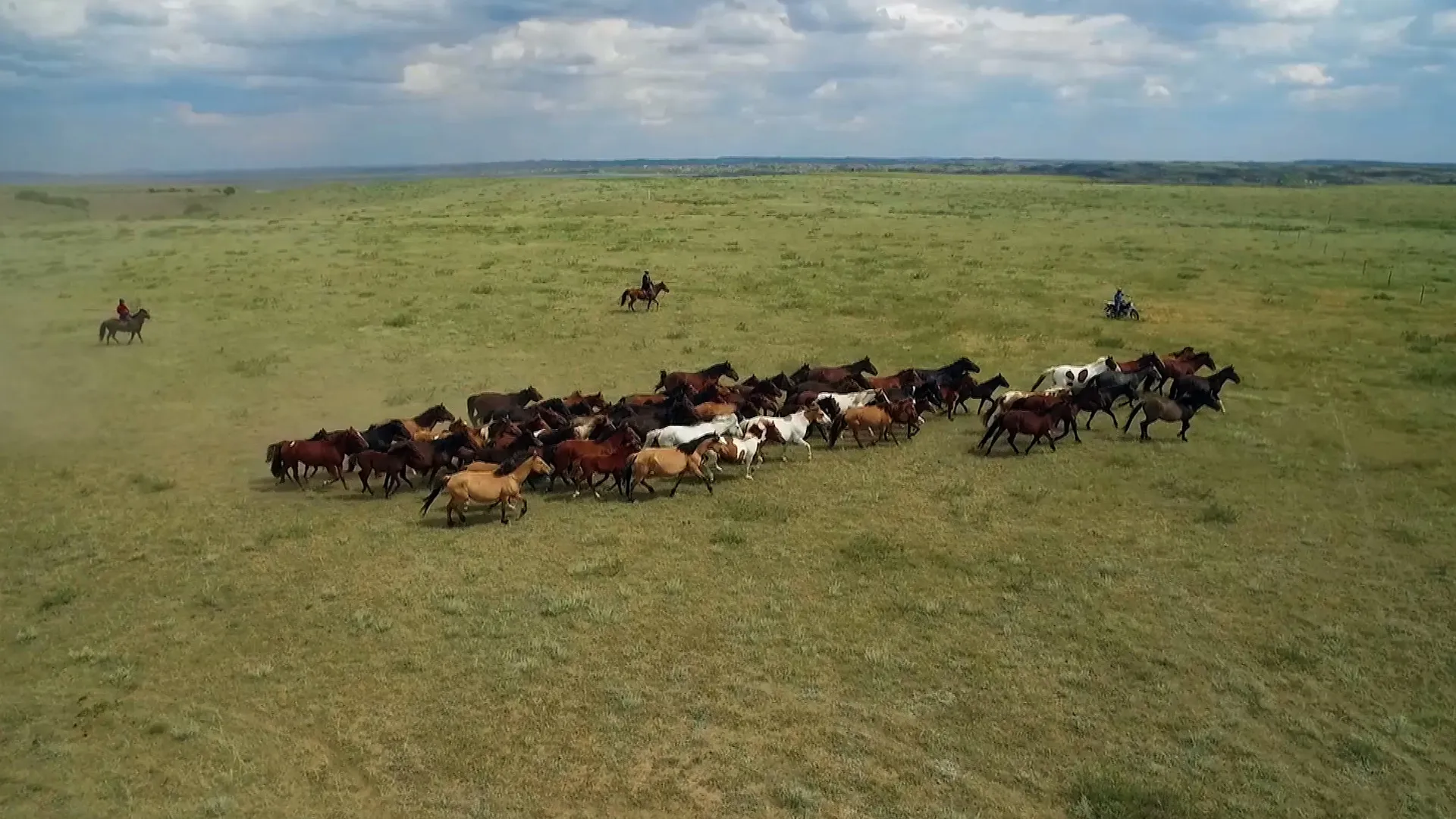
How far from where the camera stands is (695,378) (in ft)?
52.6

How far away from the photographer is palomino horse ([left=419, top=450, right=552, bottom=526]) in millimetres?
10703

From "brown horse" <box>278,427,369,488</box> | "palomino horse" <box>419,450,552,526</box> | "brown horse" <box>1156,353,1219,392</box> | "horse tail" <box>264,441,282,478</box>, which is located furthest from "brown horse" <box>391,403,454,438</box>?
"brown horse" <box>1156,353,1219,392</box>

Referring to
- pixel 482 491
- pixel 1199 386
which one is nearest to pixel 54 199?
pixel 482 491

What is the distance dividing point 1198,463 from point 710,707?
27.3 ft

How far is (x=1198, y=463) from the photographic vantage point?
12.5 metres

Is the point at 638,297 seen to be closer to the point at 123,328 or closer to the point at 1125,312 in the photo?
the point at 123,328

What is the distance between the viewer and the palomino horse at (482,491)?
10703mm

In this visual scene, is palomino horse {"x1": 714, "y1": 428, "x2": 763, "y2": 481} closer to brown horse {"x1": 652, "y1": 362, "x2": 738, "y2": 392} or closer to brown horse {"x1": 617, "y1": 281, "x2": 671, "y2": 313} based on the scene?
brown horse {"x1": 652, "y1": 362, "x2": 738, "y2": 392}

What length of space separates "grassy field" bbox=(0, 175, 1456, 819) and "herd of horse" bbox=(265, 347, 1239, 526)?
458 mm

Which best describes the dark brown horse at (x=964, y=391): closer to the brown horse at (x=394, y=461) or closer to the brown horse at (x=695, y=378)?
the brown horse at (x=695, y=378)

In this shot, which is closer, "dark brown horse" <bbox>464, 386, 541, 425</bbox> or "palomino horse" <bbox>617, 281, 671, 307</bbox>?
"dark brown horse" <bbox>464, 386, 541, 425</bbox>

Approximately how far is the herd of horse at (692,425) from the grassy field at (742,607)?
458mm

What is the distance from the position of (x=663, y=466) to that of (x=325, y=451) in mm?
4256

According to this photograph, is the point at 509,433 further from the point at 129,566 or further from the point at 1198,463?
the point at 1198,463
